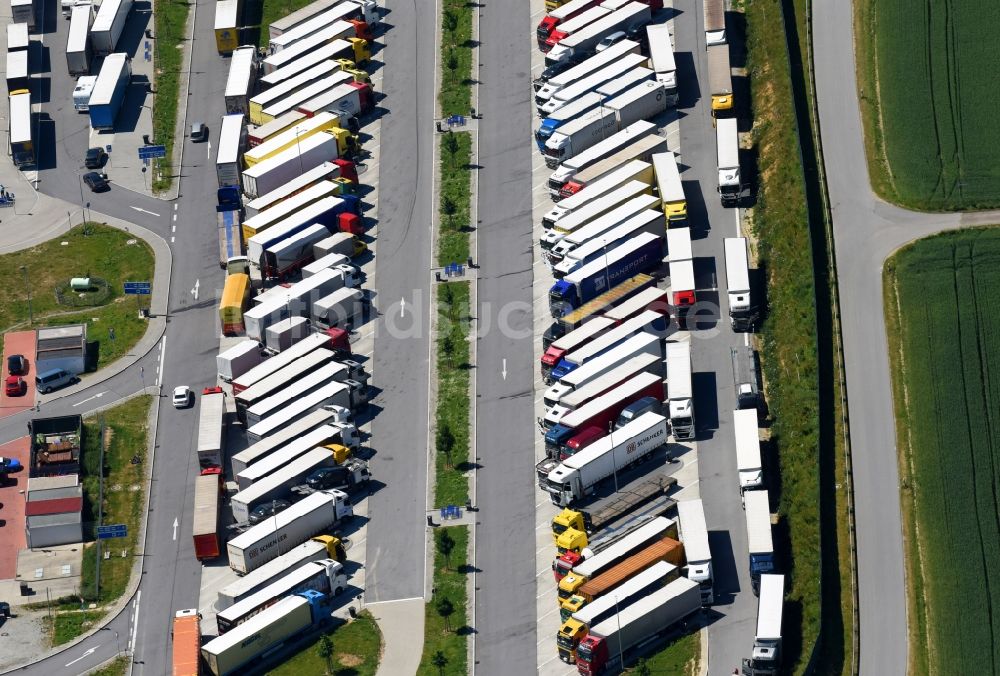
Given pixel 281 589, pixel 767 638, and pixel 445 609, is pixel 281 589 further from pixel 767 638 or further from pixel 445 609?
pixel 767 638

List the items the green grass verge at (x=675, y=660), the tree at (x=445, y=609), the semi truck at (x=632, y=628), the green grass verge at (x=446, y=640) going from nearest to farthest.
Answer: the semi truck at (x=632, y=628), the green grass verge at (x=675, y=660), the green grass verge at (x=446, y=640), the tree at (x=445, y=609)

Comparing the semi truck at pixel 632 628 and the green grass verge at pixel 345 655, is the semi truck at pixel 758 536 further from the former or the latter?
the green grass verge at pixel 345 655

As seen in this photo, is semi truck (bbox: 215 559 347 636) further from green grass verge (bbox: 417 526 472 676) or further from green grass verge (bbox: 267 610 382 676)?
green grass verge (bbox: 417 526 472 676)

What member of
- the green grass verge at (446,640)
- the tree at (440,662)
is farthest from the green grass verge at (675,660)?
the tree at (440,662)

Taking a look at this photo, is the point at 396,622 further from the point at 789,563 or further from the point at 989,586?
the point at 989,586

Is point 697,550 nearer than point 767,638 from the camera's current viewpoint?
No

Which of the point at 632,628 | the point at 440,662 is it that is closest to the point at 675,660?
the point at 632,628

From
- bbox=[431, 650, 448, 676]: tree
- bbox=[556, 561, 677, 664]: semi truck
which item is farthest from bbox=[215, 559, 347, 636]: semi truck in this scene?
bbox=[556, 561, 677, 664]: semi truck
